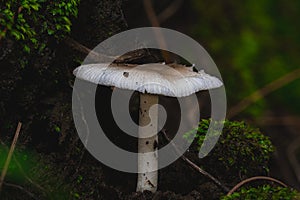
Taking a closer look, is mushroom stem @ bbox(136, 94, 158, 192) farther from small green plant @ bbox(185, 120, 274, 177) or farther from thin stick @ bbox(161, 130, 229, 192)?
small green plant @ bbox(185, 120, 274, 177)

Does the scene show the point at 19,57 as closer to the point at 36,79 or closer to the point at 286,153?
the point at 36,79

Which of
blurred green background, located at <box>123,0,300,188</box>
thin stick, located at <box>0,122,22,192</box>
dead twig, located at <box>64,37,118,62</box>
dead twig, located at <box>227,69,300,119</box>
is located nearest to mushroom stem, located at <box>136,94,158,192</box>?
dead twig, located at <box>64,37,118,62</box>

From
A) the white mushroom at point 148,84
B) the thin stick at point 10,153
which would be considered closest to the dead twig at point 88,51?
the white mushroom at point 148,84

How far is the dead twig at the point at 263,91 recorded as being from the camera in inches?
194

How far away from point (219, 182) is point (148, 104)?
0.60 meters

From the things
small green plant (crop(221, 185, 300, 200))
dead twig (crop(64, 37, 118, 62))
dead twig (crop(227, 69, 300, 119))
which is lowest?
dead twig (crop(227, 69, 300, 119))

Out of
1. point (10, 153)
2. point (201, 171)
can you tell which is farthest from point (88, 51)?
point (201, 171)

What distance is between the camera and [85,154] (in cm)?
276

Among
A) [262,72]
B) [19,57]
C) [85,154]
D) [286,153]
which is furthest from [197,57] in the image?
[19,57]

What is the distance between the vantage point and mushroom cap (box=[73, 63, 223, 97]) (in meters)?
2.26

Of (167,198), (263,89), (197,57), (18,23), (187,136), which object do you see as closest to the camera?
(18,23)

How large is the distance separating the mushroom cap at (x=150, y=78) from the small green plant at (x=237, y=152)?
457 mm

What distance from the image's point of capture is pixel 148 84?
7.40 ft

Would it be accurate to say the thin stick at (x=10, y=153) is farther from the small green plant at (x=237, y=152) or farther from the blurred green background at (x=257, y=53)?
the blurred green background at (x=257, y=53)
